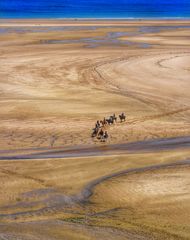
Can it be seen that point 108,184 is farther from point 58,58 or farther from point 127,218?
point 58,58

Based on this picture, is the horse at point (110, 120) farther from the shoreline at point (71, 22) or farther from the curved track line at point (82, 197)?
the shoreline at point (71, 22)

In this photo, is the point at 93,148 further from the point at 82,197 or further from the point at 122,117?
the point at 82,197

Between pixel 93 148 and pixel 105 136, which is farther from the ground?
pixel 105 136

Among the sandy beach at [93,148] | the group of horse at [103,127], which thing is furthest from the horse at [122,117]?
the sandy beach at [93,148]

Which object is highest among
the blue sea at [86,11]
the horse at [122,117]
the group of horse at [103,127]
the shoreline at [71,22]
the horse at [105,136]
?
the blue sea at [86,11]

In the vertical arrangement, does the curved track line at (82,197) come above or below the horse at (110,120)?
below

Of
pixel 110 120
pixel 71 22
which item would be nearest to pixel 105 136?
pixel 110 120
